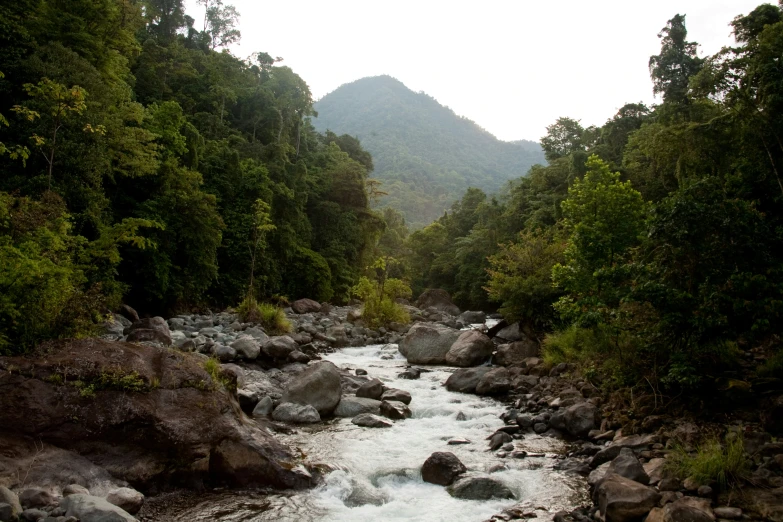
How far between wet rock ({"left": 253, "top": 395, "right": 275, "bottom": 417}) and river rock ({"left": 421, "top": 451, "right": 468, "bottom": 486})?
4.29m

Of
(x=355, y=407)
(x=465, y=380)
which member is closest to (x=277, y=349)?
(x=355, y=407)

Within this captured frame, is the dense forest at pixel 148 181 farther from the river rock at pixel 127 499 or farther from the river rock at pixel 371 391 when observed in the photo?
the river rock at pixel 371 391

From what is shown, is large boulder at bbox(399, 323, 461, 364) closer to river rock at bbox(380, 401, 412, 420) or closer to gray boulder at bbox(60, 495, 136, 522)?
river rock at bbox(380, 401, 412, 420)

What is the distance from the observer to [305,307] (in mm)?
30531

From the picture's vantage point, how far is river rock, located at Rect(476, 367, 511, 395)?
43.8ft

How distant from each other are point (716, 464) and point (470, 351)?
10954 mm

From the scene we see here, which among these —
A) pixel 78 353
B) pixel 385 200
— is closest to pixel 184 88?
pixel 78 353

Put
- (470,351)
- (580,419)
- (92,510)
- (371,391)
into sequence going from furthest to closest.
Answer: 1. (470,351)
2. (371,391)
3. (580,419)
4. (92,510)

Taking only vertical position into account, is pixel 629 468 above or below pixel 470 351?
above

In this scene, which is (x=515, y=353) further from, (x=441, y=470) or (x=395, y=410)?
(x=441, y=470)

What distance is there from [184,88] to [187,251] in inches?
815

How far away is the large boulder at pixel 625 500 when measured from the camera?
19.7 feet

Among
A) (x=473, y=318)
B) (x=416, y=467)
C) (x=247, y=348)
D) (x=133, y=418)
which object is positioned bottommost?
(x=473, y=318)

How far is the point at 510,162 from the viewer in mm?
153875
